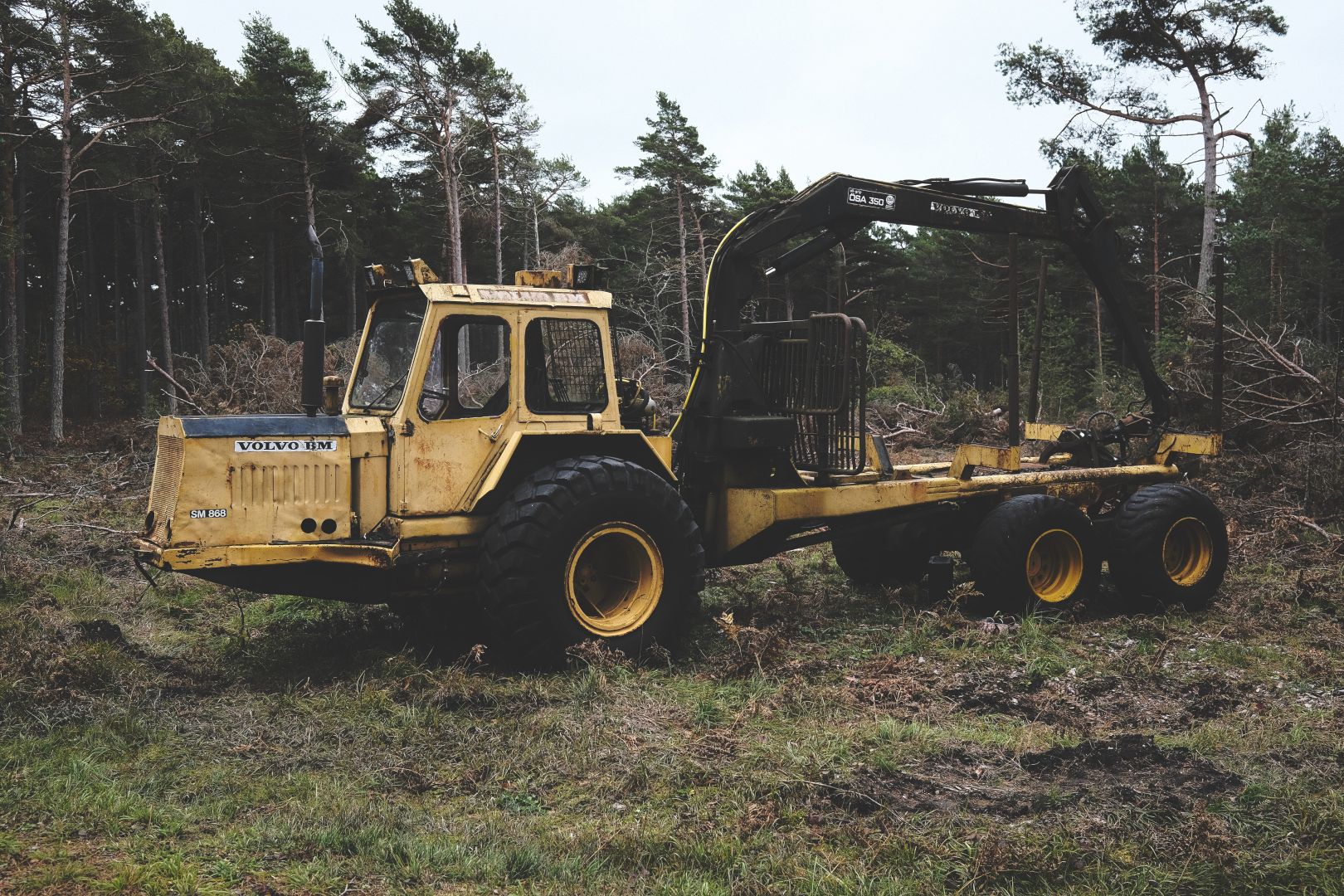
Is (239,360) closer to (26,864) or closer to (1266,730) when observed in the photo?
(26,864)

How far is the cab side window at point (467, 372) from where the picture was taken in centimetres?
652

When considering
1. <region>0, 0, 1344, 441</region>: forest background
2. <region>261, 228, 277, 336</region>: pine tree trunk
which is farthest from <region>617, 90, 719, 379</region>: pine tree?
<region>261, 228, 277, 336</region>: pine tree trunk

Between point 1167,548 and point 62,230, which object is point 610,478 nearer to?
point 1167,548

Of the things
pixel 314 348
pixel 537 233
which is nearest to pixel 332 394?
pixel 314 348

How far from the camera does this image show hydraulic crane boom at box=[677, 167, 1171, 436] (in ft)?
26.1

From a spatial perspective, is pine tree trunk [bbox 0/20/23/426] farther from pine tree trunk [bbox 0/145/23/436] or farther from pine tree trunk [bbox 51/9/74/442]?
pine tree trunk [bbox 51/9/74/442]

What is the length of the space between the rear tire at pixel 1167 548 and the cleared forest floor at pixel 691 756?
361 millimetres

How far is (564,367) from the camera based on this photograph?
6934 millimetres

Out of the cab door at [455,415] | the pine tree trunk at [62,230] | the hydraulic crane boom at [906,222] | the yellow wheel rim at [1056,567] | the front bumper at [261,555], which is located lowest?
the yellow wheel rim at [1056,567]

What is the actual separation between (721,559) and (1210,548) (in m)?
4.44

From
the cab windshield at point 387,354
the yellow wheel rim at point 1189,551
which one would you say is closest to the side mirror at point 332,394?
the cab windshield at point 387,354

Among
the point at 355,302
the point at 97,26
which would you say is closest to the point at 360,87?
the point at 97,26

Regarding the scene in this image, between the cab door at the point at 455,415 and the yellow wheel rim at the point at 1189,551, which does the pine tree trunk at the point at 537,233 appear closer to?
the yellow wheel rim at the point at 1189,551

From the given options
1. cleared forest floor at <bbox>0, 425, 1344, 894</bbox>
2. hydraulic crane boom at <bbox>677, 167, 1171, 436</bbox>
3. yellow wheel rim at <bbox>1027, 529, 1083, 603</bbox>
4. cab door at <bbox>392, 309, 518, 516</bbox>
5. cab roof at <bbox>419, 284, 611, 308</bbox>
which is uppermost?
hydraulic crane boom at <bbox>677, 167, 1171, 436</bbox>
